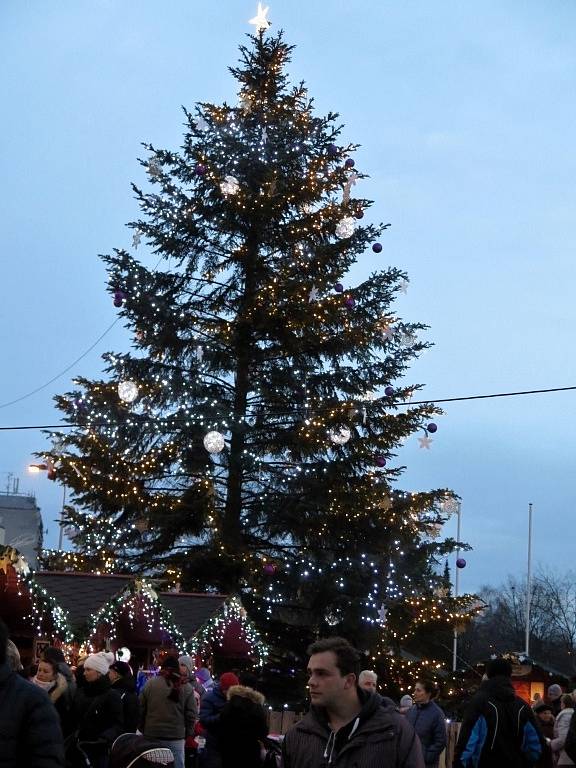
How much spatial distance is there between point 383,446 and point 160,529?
18.5ft

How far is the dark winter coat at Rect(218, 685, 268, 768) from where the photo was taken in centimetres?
967

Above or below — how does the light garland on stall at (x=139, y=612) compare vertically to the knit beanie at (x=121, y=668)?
above

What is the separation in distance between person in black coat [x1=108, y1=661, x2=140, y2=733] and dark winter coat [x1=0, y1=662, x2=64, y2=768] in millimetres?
5775

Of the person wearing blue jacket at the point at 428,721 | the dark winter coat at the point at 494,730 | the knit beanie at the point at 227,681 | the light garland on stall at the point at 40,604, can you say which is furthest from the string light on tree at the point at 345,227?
the dark winter coat at the point at 494,730

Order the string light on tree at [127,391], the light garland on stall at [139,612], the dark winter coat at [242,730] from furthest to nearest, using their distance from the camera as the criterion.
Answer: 1. the string light on tree at [127,391]
2. the light garland on stall at [139,612]
3. the dark winter coat at [242,730]

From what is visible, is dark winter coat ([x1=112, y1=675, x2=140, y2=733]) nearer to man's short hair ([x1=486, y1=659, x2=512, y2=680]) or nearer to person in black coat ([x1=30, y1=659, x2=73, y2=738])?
person in black coat ([x1=30, y1=659, x2=73, y2=738])

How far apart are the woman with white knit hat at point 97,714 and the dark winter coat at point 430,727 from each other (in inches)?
160

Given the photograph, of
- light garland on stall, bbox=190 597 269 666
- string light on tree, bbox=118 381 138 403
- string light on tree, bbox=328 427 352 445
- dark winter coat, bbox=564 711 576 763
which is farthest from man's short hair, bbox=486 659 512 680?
string light on tree, bbox=118 381 138 403

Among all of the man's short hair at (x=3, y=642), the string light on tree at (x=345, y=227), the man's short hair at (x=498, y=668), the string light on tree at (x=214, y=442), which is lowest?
the man's short hair at (x=3, y=642)

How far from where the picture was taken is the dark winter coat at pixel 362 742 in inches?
208

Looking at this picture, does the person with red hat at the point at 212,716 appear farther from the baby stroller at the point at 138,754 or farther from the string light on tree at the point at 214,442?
the string light on tree at the point at 214,442

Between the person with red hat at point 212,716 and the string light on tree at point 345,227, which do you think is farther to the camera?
the string light on tree at point 345,227

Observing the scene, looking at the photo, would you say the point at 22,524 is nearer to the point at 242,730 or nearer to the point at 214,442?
the point at 214,442

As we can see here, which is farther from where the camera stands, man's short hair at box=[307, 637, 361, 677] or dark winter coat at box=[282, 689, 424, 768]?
man's short hair at box=[307, 637, 361, 677]
